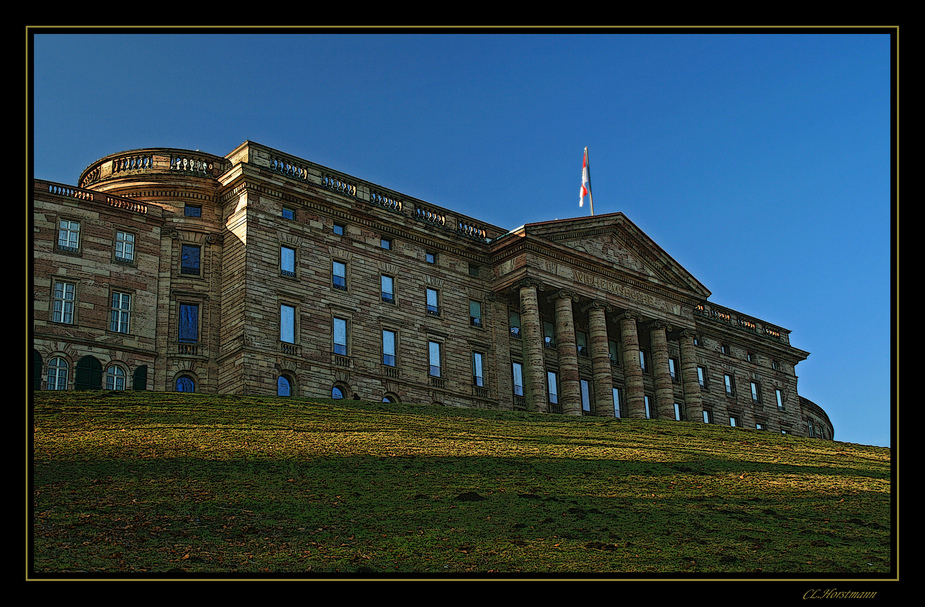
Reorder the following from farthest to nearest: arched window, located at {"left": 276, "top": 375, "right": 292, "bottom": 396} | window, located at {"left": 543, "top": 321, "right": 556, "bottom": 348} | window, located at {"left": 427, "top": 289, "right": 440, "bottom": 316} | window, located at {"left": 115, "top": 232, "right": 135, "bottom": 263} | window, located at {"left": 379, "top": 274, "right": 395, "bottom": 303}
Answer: window, located at {"left": 543, "top": 321, "right": 556, "bottom": 348} → window, located at {"left": 427, "top": 289, "right": 440, "bottom": 316} → window, located at {"left": 379, "top": 274, "right": 395, "bottom": 303} → window, located at {"left": 115, "top": 232, "right": 135, "bottom": 263} → arched window, located at {"left": 276, "top": 375, "right": 292, "bottom": 396}

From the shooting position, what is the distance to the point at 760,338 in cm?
7962

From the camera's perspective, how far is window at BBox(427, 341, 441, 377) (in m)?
56.2

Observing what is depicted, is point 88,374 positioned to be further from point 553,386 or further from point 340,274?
point 553,386

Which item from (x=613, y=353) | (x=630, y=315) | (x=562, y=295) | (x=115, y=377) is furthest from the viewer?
(x=613, y=353)

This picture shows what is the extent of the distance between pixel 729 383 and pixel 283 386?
38332 mm

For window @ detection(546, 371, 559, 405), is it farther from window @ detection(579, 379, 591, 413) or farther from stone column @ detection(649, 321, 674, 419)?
stone column @ detection(649, 321, 674, 419)

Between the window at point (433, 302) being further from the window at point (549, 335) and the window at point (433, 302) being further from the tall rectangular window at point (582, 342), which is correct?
the tall rectangular window at point (582, 342)

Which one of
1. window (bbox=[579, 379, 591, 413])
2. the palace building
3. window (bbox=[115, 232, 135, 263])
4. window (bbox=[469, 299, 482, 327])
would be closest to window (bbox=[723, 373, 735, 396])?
the palace building

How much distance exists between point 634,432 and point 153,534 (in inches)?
1017

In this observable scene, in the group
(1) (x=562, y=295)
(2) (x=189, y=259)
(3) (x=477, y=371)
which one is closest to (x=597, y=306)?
(1) (x=562, y=295)

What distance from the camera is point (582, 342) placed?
210ft

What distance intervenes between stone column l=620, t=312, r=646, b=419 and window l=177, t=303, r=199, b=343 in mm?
26024
